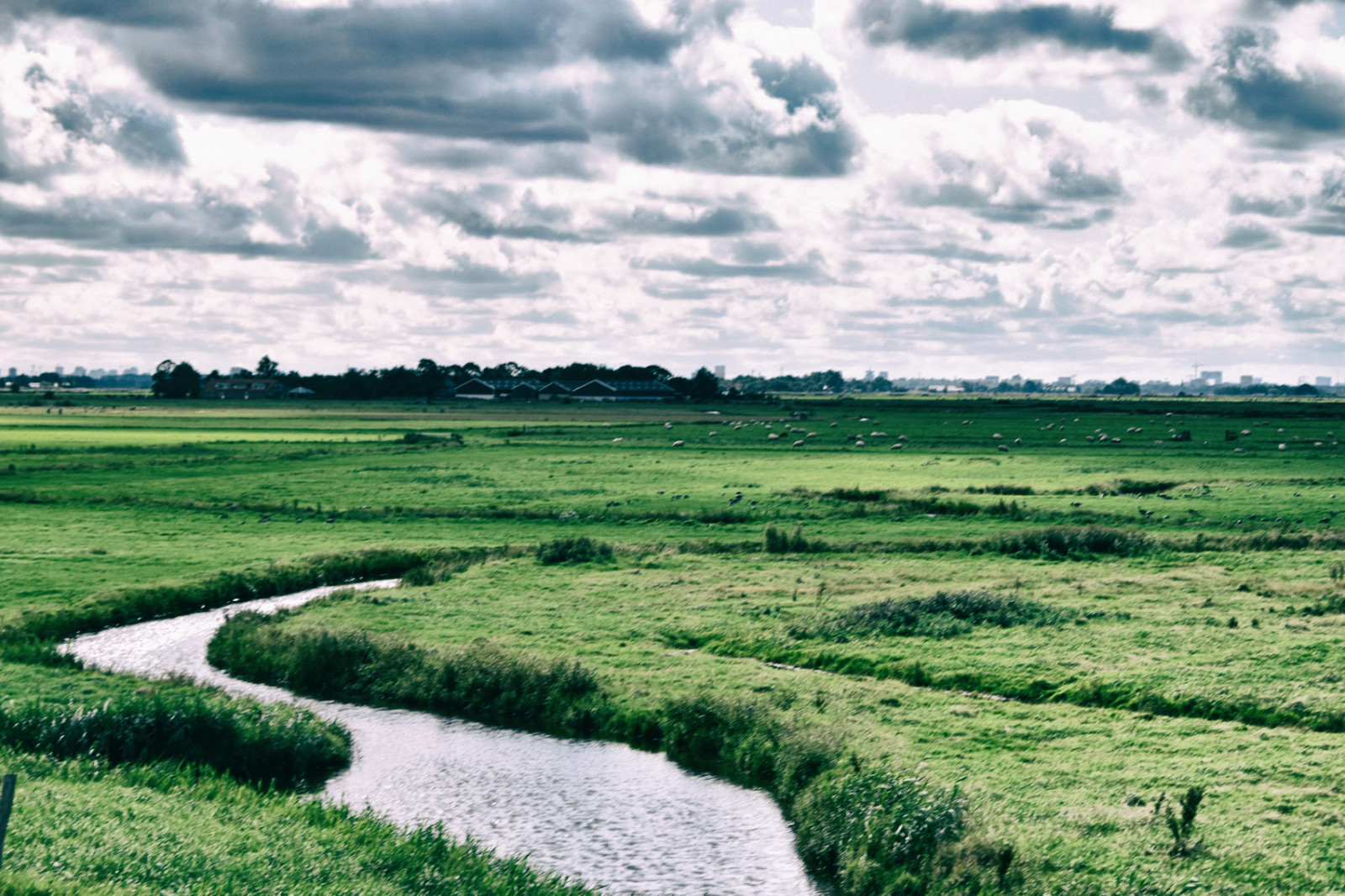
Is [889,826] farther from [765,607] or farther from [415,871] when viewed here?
[765,607]

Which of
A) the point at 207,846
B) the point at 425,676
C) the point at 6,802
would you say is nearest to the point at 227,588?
the point at 425,676

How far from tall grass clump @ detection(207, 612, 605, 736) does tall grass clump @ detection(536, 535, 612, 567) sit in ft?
47.4

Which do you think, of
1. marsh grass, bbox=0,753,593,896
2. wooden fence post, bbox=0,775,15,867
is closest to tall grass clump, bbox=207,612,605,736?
marsh grass, bbox=0,753,593,896

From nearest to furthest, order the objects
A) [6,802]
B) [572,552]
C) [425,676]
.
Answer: [6,802]
[425,676]
[572,552]

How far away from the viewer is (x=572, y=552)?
4688 centimetres

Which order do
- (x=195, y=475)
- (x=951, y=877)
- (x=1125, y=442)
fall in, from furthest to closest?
1. (x=1125, y=442)
2. (x=195, y=475)
3. (x=951, y=877)

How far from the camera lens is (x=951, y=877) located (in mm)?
17078

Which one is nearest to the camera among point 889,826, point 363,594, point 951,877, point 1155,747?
point 951,877

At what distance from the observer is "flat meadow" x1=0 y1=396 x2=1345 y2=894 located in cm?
1766

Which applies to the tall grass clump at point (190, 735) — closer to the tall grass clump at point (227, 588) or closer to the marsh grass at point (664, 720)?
the marsh grass at point (664, 720)

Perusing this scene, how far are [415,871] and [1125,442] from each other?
109549mm

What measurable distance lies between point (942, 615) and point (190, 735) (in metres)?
21.6

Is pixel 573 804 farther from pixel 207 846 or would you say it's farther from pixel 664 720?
pixel 207 846

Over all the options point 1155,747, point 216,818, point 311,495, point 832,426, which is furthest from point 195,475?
point 832,426
